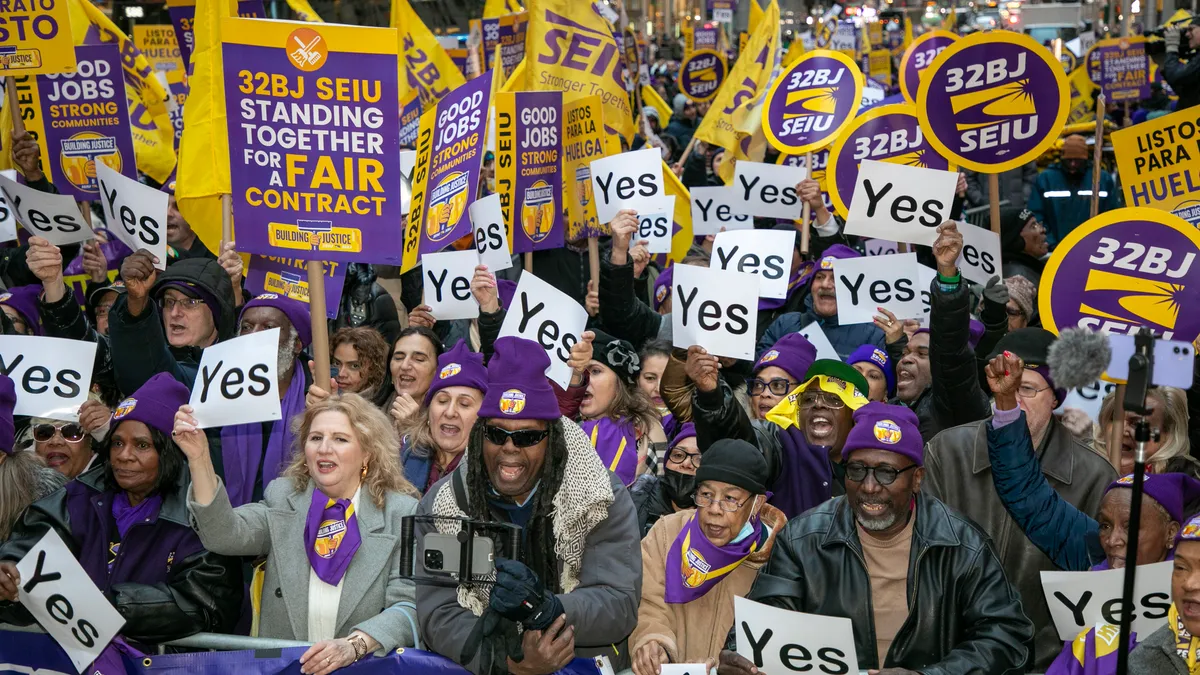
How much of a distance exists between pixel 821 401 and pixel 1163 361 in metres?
2.53

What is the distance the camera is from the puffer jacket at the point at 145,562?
4.67 meters

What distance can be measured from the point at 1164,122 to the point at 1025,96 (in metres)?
0.73

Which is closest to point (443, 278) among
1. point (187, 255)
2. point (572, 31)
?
point (187, 255)

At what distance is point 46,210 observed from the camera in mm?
8438

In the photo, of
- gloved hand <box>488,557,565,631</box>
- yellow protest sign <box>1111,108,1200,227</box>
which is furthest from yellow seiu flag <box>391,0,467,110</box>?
gloved hand <box>488,557,565,631</box>

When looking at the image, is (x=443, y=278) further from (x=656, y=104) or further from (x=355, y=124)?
(x=656, y=104)

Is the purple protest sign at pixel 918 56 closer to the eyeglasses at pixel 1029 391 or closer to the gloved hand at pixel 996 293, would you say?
the gloved hand at pixel 996 293

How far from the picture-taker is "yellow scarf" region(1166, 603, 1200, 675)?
12.4 ft

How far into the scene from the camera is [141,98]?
1116 cm

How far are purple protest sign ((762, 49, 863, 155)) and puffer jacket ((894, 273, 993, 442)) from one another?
4.13m

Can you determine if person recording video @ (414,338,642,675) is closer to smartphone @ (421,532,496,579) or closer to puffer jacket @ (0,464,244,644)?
smartphone @ (421,532,496,579)

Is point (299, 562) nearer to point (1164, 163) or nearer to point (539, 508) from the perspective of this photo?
point (539, 508)

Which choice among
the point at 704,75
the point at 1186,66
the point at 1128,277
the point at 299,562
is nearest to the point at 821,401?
the point at 1128,277

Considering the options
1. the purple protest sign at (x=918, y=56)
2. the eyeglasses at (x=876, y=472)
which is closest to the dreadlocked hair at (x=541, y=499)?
the eyeglasses at (x=876, y=472)
